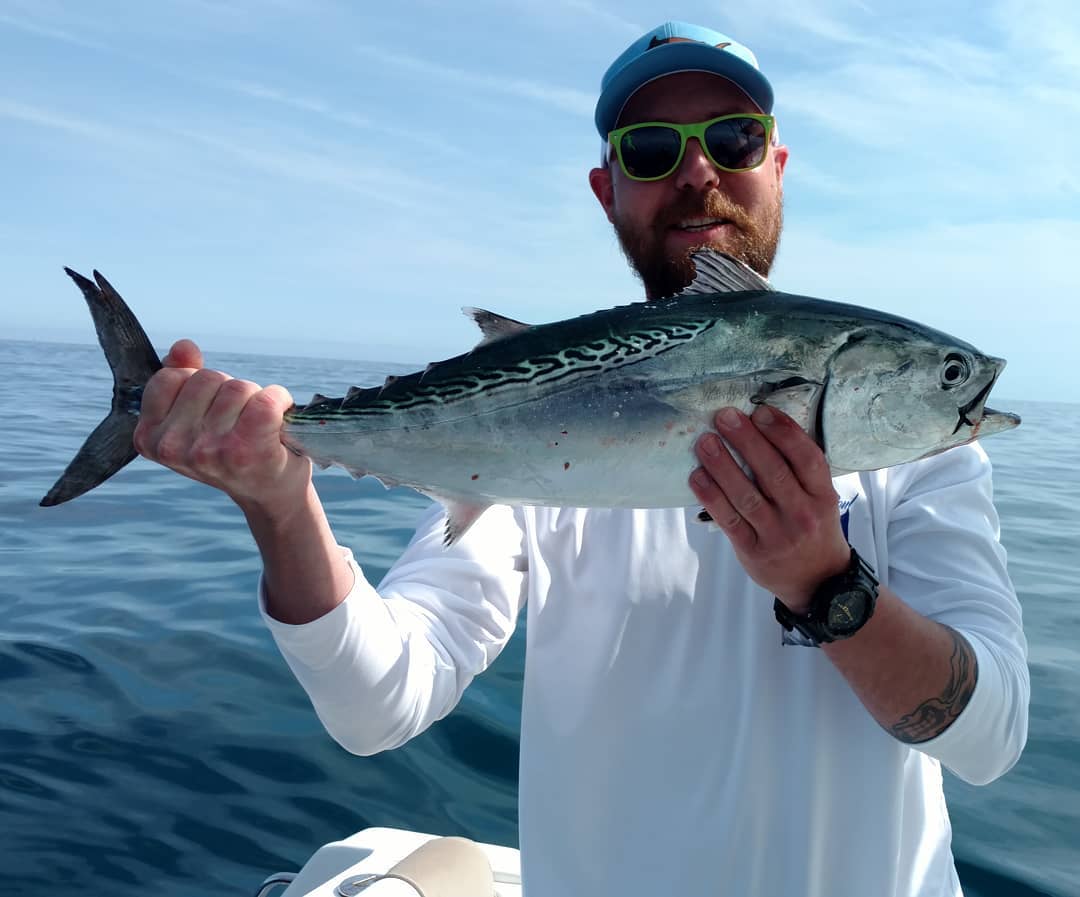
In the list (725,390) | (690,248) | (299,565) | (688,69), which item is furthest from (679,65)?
(299,565)

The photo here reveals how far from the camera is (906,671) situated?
2150 mm

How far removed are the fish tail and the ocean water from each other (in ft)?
9.01

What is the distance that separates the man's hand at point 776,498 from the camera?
2.10 m

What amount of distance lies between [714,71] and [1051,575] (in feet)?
26.2

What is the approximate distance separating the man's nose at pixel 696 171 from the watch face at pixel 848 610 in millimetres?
1722

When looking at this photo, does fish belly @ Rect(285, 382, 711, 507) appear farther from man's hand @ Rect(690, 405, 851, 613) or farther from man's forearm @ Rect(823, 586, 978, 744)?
man's forearm @ Rect(823, 586, 978, 744)

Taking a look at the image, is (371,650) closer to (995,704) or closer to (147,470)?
(995,704)

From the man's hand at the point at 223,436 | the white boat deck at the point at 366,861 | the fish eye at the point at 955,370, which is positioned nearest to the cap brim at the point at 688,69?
the fish eye at the point at 955,370

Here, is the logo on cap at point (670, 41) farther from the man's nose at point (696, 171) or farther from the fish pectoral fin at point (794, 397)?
the fish pectoral fin at point (794, 397)

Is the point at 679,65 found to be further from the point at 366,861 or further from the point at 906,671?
the point at 366,861

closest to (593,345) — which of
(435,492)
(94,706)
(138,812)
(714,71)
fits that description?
(435,492)

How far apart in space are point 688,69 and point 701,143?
1.17ft

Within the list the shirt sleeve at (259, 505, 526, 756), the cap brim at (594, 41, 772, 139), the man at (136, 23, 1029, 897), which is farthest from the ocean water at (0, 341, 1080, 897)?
the cap brim at (594, 41, 772, 139)

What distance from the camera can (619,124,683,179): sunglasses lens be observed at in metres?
3.25
